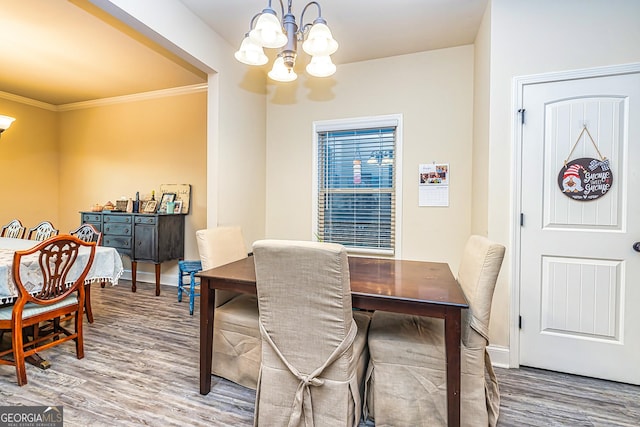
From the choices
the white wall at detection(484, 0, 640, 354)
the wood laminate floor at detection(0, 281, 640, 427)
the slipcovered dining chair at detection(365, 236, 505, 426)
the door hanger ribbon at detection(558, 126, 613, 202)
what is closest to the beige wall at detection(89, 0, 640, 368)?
the white wall at detection(484, 0, 640, 354)

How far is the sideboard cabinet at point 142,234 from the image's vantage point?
147 inches

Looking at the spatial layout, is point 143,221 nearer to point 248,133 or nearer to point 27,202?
point 248,133

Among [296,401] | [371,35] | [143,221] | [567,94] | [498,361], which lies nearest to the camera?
[296,401]

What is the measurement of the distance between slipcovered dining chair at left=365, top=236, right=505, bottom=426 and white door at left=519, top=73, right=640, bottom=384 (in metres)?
0.92

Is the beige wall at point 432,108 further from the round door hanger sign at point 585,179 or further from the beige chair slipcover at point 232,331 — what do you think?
the beige chair slipcover at point 232,331

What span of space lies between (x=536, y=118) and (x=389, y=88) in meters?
1.51

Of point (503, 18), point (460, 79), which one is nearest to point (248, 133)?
point (460, 79)

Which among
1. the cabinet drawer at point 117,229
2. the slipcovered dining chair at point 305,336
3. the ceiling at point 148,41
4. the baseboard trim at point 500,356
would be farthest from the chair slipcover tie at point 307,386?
the cabinet drawer at point 117,229

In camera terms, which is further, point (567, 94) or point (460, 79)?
point (460, 79)

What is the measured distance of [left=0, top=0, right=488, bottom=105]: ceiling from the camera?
2445mm

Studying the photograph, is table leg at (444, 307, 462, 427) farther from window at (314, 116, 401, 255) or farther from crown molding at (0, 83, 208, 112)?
crown molding at (0, 83, 208, 112)

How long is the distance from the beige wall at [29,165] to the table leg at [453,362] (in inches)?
231

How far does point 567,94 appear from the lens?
212 centimetres

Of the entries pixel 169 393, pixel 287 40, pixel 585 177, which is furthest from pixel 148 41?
pixel 585 177
